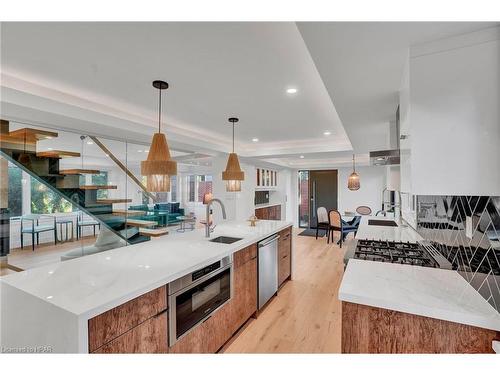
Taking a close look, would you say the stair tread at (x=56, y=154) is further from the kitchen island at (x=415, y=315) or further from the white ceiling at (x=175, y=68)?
the kitchen island at (x=415, y=315)

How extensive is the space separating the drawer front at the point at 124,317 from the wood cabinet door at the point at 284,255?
2084 millimetres

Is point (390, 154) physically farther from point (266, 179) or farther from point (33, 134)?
point (266, 179)

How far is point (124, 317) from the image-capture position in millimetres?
1269

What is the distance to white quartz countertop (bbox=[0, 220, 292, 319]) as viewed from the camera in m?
1.20

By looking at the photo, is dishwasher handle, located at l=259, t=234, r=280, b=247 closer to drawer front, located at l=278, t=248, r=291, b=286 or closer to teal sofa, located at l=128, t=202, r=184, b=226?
drawer front, located at l=278, t=248, r=291, b=286

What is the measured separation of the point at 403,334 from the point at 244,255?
1517 millimetres

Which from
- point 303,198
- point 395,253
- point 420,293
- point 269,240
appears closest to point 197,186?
point 303,198

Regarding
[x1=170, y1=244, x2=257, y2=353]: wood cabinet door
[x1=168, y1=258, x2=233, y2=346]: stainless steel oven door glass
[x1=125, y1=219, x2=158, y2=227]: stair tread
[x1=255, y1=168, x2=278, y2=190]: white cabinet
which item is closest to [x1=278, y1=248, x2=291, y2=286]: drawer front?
[x1=170, y1=244, x2=257, y2=353]: wood cabinet door

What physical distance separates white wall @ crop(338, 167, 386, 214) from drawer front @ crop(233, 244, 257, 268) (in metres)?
6.32

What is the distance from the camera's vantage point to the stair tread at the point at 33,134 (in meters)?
2.59

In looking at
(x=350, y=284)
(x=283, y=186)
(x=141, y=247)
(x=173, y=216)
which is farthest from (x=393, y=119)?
(x=283, y=186)

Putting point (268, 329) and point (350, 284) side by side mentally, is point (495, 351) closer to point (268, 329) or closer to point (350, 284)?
point (350, 284)

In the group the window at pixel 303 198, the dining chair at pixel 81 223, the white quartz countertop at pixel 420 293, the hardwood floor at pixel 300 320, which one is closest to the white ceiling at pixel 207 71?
the white quartz countertop at pixel 420 293

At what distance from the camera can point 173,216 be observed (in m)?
6.18
